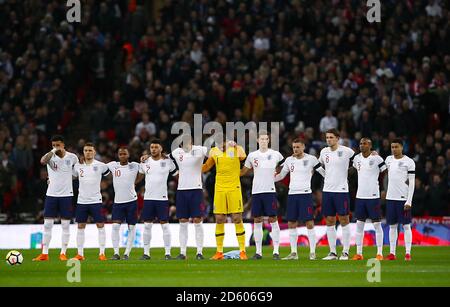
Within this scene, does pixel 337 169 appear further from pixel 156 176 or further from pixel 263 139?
pixel 156 176

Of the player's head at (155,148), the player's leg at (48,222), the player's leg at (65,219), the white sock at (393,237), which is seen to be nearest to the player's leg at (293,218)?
the white sock at (393,237)

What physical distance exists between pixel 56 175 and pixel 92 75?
13333 millimetres

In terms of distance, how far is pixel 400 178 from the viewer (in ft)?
76.9

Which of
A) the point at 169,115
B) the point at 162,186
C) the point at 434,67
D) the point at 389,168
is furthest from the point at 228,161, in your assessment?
the point at 434,67

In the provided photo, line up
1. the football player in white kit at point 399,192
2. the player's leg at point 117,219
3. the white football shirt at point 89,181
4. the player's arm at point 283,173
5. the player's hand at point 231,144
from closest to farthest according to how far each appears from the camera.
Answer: the football player in white kit at point 399,192 → the player's arm at point 283,173 → the player's hand at point 231,144 → the white football shirt at point 89,181 → the player's leg at point 117,219

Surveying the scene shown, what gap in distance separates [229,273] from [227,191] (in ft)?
13.8

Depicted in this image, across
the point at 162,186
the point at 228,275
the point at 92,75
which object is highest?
the point at 92,75

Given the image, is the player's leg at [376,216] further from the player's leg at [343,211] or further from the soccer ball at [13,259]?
the soccer ball at [13,259]

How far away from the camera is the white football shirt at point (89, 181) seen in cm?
2436

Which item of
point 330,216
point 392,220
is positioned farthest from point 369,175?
point 330,216

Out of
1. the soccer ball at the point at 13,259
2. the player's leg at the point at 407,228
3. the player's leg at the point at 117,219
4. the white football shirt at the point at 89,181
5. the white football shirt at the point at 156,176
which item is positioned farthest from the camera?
the player's leg at the point at 117,219

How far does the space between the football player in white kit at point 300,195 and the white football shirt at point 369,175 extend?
0.92 meters

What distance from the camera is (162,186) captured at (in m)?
24.7

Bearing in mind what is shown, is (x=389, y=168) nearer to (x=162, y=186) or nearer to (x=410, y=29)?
(x=162, y=186)
